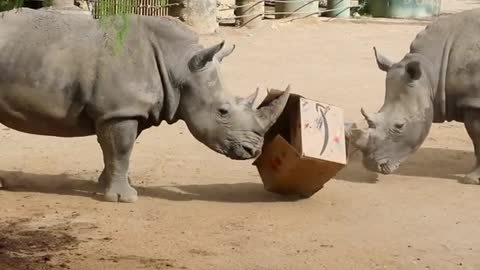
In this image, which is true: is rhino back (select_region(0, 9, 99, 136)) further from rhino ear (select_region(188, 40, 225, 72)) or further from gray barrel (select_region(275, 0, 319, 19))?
gray barrel (select_region(275, 0, 319, 19))

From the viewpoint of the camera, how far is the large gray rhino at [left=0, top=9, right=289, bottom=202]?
7391 mm

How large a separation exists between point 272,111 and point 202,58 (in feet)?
1.99

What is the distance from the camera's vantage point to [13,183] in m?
8.09

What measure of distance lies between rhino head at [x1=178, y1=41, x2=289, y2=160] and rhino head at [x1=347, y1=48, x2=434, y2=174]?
48.3 inches

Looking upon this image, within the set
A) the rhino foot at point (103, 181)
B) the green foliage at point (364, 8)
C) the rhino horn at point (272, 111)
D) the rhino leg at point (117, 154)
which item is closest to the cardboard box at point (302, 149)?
the rhino horn at point (272, 111)

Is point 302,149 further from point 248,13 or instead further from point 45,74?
point 248,13

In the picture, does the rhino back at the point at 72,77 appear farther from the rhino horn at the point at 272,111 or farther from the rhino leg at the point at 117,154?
the rhino horn at the point at 272,111

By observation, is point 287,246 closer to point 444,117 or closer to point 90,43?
point 90,43

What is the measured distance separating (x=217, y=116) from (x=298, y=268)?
67.2 inches

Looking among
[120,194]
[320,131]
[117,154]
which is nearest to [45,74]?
[117,154]

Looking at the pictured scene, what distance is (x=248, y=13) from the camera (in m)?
18.3

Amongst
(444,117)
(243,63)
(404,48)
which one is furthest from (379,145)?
(404,48)

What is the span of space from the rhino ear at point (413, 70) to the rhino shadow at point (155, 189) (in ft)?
4.81

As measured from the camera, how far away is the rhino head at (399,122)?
337 inches
